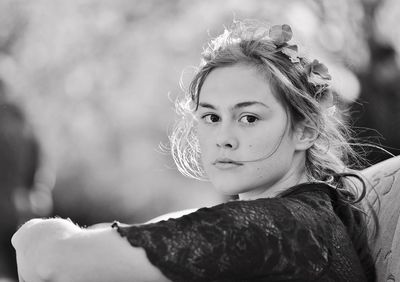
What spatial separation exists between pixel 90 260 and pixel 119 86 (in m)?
7.59

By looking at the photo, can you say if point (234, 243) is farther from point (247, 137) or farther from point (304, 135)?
point (304, 135)

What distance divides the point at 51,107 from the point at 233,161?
23.1 feet

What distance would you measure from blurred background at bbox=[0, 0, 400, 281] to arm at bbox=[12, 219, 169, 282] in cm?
270

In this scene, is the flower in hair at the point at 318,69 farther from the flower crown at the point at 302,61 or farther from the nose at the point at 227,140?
the nose at the point at 227,140

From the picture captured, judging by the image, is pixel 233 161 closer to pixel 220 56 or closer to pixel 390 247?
pixel 220 56

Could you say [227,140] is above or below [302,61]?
below

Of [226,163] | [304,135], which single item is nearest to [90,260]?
[226,163]

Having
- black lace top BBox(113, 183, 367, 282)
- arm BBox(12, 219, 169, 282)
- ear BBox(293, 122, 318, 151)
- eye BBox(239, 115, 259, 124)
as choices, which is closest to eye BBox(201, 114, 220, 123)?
eye BBox(239, 115, 259, 124)

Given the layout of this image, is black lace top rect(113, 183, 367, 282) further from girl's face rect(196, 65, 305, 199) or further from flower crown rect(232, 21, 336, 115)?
flower crown rect(232, 21, 336, 115)

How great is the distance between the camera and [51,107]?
28.9 ft

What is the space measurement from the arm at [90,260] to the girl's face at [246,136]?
0.52 m

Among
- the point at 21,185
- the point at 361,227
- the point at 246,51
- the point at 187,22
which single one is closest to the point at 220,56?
the point at 246,51

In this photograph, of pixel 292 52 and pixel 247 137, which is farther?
pixel 292 52

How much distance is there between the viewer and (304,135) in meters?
2.12
